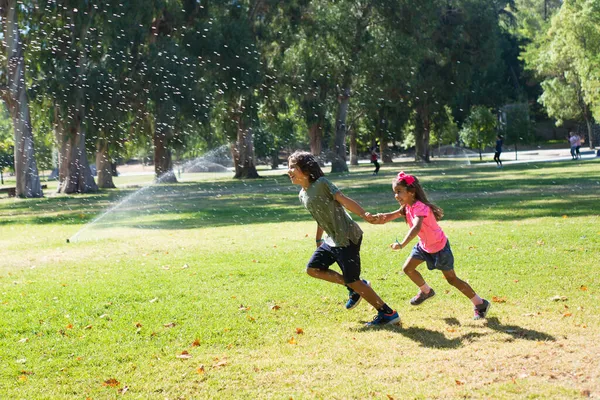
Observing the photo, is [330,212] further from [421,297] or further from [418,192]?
[421,297]

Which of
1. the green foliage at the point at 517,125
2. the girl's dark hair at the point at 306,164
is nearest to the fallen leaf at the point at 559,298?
the girl's dark hair at the point at 306,164

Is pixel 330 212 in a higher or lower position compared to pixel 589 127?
lower

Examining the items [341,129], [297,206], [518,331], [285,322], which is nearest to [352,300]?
[285,322]

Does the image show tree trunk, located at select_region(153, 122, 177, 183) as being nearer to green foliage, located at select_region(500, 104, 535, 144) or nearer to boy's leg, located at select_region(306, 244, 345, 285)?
green foliage, located at select_region(500, 104, 535, 144)

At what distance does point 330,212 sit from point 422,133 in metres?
56.6

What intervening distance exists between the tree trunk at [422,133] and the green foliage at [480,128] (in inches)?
121

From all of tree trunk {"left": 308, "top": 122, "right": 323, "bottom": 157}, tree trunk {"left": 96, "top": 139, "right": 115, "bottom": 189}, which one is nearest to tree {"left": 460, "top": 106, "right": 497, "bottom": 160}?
tree trunk {"left": 308, "top": 122, "right": 323, "bottom": 157}

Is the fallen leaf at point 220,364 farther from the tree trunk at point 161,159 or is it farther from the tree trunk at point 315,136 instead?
the tree trunk at point 315,136

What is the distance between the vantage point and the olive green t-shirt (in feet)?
24.1

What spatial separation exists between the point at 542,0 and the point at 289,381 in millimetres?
94371

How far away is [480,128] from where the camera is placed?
59250 millimetres

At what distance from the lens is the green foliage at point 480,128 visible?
58531 mm

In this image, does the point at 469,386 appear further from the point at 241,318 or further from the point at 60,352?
the point at 60,352

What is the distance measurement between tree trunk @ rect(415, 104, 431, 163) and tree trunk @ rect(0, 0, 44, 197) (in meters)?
30.9
